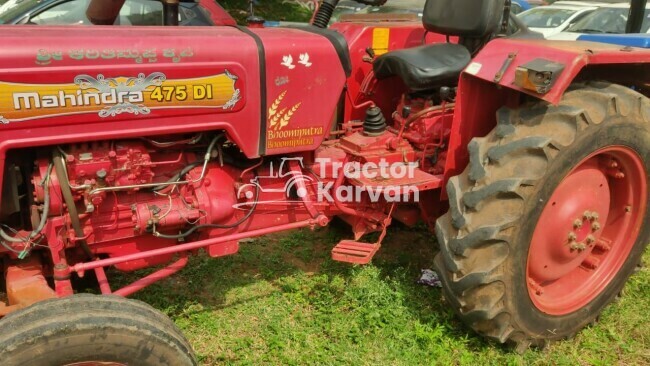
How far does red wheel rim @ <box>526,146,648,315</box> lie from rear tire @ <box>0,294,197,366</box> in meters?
1.51

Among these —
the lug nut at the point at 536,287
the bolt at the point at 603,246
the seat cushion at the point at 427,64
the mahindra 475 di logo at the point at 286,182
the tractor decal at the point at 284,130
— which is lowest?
the lug nut at the point at 536,287

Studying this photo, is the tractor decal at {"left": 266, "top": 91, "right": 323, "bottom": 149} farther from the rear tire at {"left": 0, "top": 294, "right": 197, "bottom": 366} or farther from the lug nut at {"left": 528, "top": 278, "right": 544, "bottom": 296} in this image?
the lug nut at {"left": 528, "top": 278, "right": 544, "bottom": 296}

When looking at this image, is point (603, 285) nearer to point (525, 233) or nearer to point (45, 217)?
point (525, 233)

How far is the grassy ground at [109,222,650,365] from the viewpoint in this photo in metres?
2.40

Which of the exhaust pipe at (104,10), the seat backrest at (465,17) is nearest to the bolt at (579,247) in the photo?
the seat backrest at (465,17)

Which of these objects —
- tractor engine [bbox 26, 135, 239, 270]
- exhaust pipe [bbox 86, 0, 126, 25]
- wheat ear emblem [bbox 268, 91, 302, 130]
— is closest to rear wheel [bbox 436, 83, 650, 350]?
wheat ear emblem [bbox 268, 91, 302, 130]

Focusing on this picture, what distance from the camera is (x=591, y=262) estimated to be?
2.67m

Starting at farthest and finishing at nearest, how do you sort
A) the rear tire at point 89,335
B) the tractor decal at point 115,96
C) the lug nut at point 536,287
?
the lug nut at point 536,287, the tractor decal at point 115,96, the rear tire at point 89,335

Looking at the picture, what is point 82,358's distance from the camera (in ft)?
5.47

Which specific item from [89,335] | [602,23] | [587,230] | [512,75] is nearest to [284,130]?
[512,75]

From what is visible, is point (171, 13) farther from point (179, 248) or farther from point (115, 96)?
point (179, 248)

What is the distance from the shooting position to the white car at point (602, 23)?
28.2ft

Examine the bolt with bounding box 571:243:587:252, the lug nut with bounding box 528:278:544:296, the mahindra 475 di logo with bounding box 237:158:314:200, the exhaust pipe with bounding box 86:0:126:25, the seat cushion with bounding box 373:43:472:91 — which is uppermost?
the exhaust pipe with bounding box 86:0:126:25

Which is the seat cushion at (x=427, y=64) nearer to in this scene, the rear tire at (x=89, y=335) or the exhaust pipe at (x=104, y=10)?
the exhaust pipe at (x=104, y=10)
